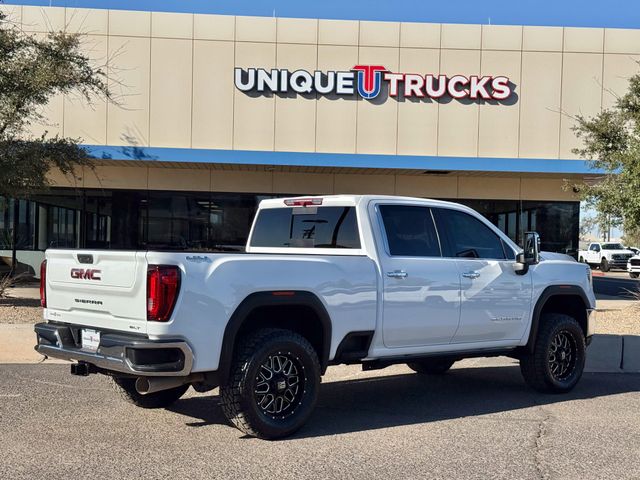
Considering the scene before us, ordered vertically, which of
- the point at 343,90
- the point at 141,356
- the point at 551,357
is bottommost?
the point at 551,357

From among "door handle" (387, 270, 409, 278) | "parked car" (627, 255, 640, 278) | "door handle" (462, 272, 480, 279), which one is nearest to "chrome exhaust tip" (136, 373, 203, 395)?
"door handle" (387, 270, 409, 278)

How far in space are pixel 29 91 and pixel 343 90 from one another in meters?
8.65

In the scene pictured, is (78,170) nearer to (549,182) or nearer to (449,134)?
(449,134)

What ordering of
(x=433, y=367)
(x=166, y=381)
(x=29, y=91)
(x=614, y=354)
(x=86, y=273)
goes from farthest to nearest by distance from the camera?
(x=29, y=91) < (x=614, y=354) < (x=433, y=367) < (x=86, y=273) < (x=166, y=381)

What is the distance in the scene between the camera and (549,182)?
20.0m

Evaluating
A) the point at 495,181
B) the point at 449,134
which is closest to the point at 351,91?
the point at 449,134

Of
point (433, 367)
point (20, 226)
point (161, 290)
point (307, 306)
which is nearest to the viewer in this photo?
point (161, 290)

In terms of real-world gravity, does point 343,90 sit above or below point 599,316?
above

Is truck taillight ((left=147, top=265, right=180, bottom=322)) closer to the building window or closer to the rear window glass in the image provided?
the rear window glass

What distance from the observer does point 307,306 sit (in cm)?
568

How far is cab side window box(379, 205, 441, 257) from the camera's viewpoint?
21.2 ft

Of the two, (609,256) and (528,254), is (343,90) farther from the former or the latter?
(609,256)

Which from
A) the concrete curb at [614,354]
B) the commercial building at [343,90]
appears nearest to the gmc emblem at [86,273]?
the concrete curb at [614,354]

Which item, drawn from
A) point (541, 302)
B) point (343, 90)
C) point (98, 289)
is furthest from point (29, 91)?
point (541, 302)
